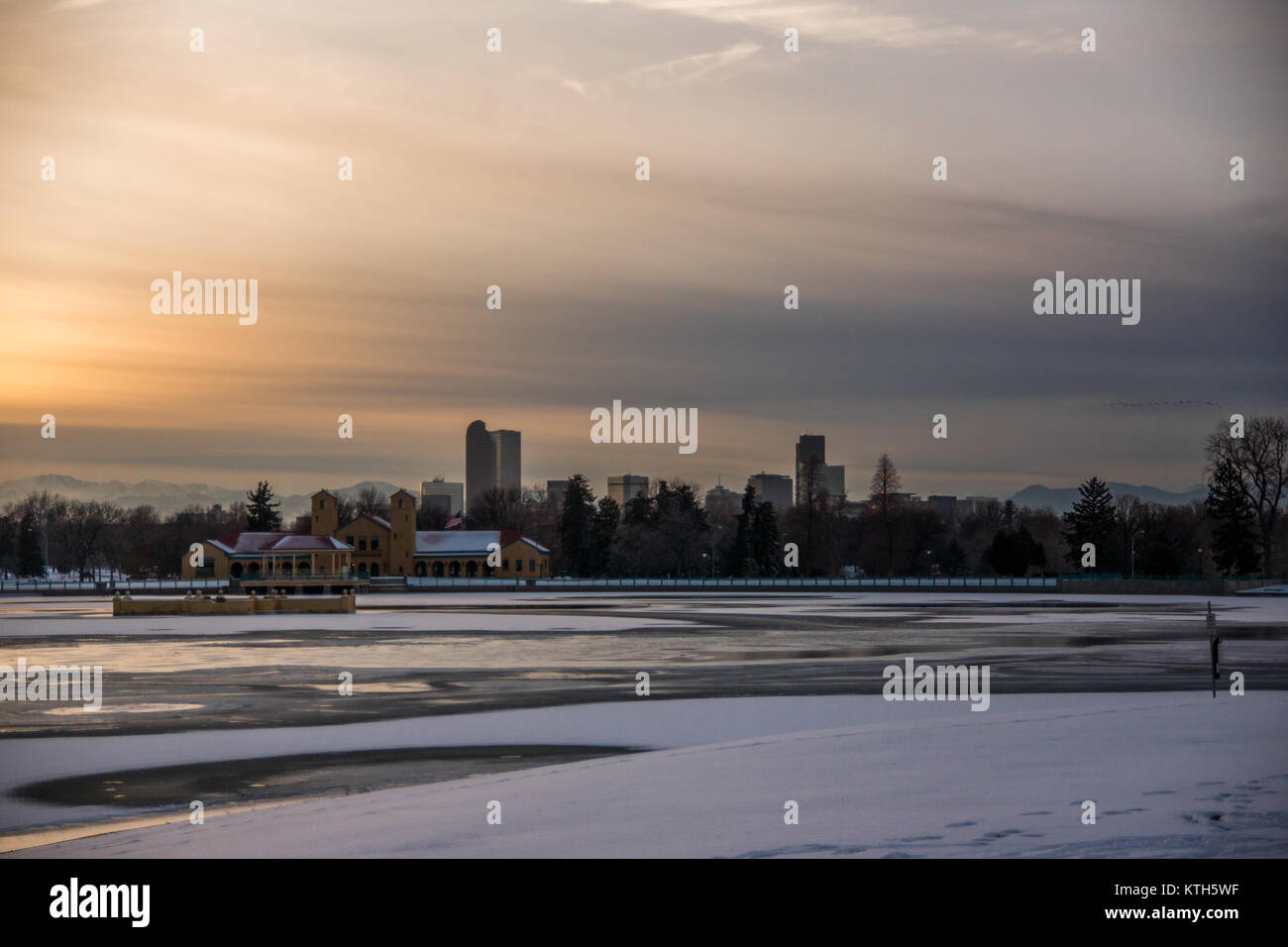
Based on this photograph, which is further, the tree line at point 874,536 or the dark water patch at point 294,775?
the tree line at point 874,536

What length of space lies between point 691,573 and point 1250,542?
61.8 metres

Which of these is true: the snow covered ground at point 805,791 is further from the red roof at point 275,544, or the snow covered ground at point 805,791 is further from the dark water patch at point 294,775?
the red roof at point 275,544

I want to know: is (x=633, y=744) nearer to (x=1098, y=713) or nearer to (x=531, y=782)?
(x=531, y=782)

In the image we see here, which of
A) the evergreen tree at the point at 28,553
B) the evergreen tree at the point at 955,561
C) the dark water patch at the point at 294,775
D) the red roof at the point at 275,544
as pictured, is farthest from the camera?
the evergreen tree at the point at 28,553

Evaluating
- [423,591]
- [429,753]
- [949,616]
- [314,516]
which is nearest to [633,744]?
[429,753]

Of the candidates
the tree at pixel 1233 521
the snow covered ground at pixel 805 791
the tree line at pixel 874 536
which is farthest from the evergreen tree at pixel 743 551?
the snow covered ground at pixel 805 791

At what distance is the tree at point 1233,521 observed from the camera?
103062mm

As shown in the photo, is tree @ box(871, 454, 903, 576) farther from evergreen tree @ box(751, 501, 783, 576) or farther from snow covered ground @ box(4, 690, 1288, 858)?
snow covered ground @ box(4, 690, 1288, 858)

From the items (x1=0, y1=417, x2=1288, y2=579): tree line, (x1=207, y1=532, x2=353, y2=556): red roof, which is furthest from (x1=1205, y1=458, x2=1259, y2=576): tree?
(x1=207, y1=532, x2=353, y2=556): red roof

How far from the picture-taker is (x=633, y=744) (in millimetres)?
18672

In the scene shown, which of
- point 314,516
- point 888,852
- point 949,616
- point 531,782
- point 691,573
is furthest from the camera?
point 691,573

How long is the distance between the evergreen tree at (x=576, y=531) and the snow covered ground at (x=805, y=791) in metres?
128

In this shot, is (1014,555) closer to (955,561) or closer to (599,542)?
(955,561)
